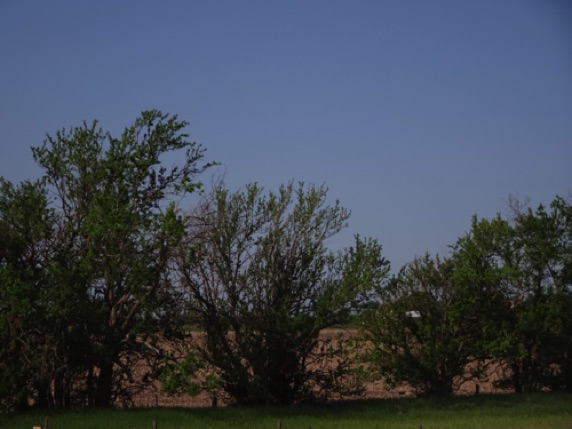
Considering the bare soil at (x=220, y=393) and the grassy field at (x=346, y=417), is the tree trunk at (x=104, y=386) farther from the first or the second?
the grassy field at (x=346, y=417)

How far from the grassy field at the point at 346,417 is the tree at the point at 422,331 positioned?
3.72 meters

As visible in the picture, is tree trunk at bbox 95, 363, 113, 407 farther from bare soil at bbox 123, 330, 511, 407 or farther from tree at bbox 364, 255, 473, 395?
tree at bbox 364, 255, 473, 395

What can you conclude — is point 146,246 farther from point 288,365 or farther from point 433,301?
point 433,301

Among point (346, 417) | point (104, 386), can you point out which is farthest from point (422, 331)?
point (104, 386)

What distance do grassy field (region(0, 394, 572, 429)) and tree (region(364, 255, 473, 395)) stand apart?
372 centimetres

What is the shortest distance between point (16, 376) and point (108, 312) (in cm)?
371

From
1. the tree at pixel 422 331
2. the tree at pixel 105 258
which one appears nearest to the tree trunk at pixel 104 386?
the tree at pixel 105 258

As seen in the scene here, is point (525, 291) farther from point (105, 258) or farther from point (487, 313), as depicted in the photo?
point (105, 258)

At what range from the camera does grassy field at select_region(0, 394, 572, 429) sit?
2565 centimetres

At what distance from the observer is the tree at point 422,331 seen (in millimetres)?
36906

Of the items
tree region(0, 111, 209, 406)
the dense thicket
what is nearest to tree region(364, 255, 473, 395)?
the dense thicket

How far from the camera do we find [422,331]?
37.5 meters

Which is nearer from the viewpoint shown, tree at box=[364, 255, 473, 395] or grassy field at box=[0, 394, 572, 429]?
grassy field at box=[0, 394, 572, 429]

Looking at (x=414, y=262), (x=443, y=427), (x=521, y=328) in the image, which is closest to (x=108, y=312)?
(x=443, y=427)
